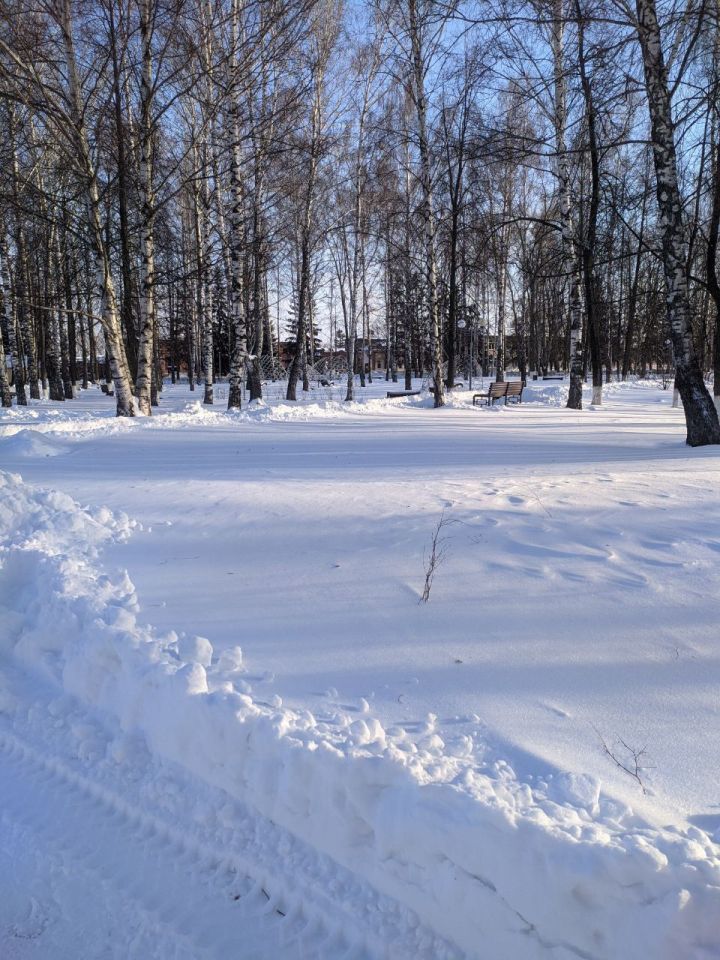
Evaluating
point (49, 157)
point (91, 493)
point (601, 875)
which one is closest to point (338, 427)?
point (91, 493)

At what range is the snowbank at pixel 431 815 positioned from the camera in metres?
1.68

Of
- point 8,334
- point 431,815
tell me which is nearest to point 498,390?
point 8,334

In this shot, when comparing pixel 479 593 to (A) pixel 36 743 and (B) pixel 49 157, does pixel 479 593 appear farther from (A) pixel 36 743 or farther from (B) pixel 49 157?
(B) pixel 49 157

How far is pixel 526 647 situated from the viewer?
3.35 m

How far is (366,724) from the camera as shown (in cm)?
257

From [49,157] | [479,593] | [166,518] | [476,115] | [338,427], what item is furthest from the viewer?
[49,157]

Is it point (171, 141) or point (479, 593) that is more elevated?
point (171, 141)

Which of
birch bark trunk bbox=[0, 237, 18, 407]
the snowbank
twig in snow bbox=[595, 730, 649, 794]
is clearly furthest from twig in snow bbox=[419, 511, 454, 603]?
birch bark trunk bbox=[0, 237, 18, 407]

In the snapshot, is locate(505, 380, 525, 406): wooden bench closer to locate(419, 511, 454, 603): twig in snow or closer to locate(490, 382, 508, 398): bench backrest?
locate(490, 382, 508, 398): bench backrest

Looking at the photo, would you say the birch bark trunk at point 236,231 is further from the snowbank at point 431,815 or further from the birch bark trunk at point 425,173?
the snowbank at point 431,815

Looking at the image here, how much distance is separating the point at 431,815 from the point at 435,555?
2.49 m

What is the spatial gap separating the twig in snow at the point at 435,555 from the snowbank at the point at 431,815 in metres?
1.22

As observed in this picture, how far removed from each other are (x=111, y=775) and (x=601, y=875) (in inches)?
74.2

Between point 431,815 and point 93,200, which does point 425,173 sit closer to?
point 93,200
